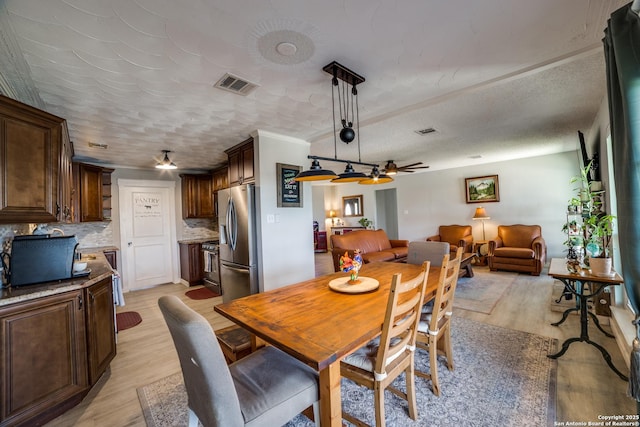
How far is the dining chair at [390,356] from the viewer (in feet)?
4.41

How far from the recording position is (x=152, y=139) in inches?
141

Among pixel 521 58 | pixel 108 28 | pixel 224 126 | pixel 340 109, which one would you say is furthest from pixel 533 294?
pixel 108 28

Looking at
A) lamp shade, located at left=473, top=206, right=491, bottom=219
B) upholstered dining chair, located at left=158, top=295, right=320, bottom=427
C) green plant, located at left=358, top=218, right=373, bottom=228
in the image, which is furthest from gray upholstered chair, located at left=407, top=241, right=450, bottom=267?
green plant, located at left=358, top=218, right=373, bottom=228

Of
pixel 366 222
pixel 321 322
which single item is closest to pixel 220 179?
pixel 321 322

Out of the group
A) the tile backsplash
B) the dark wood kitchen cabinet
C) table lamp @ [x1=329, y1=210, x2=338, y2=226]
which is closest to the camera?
the tile backsplash

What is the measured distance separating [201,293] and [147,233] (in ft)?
5.71

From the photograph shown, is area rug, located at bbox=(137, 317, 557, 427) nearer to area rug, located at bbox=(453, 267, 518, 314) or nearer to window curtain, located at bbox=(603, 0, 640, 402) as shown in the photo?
window curtain, located at bbox=(603, 0, 640, 402)

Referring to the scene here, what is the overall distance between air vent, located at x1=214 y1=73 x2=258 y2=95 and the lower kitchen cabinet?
6.28ft

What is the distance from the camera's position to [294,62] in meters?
1.94

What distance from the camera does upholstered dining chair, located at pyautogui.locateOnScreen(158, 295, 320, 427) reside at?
104 cm

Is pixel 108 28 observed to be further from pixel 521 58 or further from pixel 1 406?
pixel 521 58

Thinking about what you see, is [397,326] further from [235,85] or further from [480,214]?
[480,214]

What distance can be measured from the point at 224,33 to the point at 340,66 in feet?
2.71

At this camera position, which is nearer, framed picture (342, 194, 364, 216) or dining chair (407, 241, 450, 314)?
dining chair (407, 241, 450, 314)
